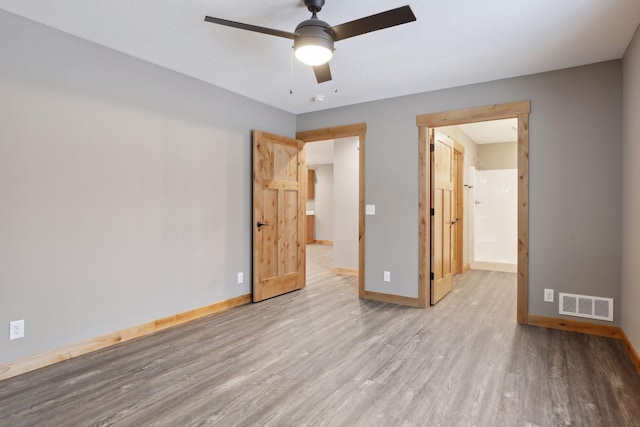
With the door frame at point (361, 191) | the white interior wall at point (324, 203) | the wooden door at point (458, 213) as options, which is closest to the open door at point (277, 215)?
the door frame at point (361, 191)

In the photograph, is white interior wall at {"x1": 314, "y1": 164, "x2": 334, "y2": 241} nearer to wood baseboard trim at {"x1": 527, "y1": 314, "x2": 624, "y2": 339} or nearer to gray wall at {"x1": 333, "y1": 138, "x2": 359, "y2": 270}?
gray wall at {"x1": 333, "y1": 138, "x2": 359, "y2": 270}

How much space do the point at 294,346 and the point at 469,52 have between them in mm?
2914

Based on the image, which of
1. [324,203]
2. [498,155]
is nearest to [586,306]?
[498,155]

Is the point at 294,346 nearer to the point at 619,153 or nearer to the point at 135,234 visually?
the point at 135,234

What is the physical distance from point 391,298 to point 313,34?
318 cm

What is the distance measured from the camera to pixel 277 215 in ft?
15.0

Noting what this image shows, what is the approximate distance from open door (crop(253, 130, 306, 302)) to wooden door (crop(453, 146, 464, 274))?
2623 mm

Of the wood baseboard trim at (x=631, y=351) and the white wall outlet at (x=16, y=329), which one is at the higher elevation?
the white wall outlet at (x=16, y=329)

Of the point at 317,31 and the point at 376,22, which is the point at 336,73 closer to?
the point at 317,31

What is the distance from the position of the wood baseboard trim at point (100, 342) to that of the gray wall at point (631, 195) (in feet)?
12.2

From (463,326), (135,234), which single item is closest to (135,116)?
(135,234)

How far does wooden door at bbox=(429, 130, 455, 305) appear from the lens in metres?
4.16

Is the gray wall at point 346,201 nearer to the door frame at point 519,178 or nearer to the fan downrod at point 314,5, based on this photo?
the door frame at point 519,178

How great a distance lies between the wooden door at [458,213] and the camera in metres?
5.81
